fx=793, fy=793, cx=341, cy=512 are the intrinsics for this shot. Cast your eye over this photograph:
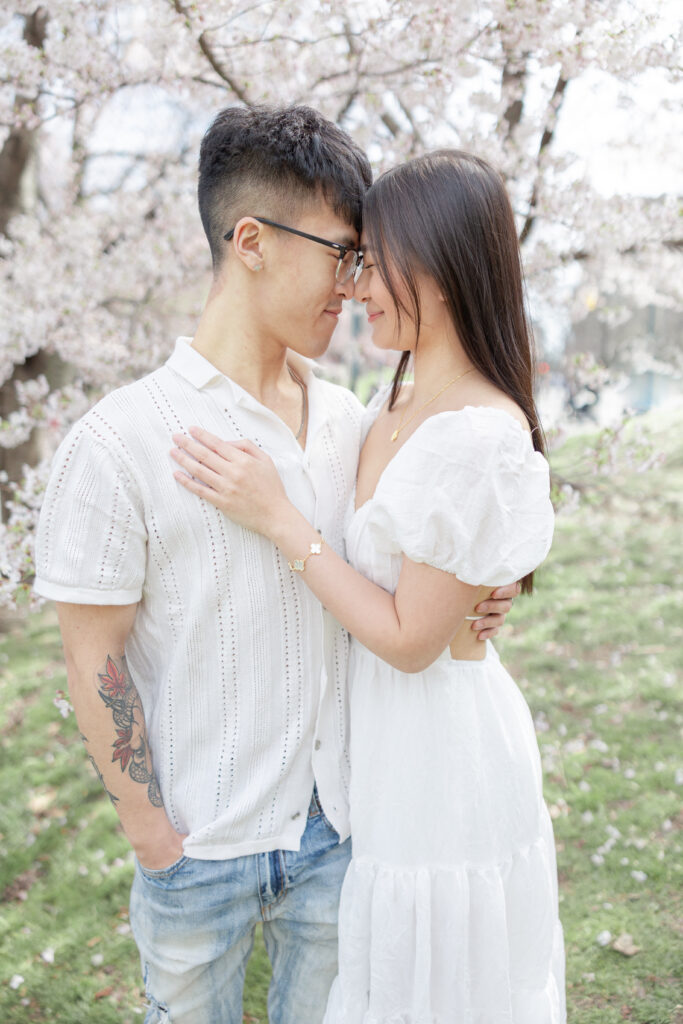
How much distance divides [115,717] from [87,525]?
46 cm

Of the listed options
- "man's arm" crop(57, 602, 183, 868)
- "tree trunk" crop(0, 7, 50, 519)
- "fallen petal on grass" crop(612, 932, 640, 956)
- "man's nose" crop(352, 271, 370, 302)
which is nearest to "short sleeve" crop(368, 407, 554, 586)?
"man's nose" crop(352, 271, 370, 302)

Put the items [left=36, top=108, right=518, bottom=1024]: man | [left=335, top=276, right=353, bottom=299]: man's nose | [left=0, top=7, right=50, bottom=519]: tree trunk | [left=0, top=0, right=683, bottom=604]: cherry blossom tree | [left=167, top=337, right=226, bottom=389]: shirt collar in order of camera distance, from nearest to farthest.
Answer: [left=36, top=108, right=518, bottom=1024]: man
[left=167, top=337, right=226, bottom=389]: shirt collar
[left=335, top=276, right=353, bottom=299]: man's nose
[left=0, top=0, right=683, bottom=604]: cherry blossom tree
[left=0, top=7, right=50, bottom=519]: tree trunk

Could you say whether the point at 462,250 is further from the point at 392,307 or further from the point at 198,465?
the point at 198,465

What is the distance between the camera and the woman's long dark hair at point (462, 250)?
180cm

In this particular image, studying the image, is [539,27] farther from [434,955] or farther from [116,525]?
[434,955]

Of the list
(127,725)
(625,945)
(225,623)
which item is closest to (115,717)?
(127,725)

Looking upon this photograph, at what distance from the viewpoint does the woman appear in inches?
66.9

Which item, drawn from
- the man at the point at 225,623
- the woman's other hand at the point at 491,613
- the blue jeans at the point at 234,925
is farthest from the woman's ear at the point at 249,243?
the blue jeans at the point at 234,925

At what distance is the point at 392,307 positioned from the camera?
192 cm

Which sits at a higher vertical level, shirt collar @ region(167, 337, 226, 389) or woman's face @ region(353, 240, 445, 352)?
woman's face @ region(353, 240, 445, 352)

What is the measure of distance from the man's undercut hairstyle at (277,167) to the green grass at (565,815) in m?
2.52

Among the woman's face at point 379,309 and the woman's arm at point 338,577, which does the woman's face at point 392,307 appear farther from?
the woman's arm at point 338,577

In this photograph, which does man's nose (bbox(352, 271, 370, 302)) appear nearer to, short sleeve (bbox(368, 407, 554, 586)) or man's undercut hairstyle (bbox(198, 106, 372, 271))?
man's undercut hairstyle (bbox(198, 106, 372, 271))

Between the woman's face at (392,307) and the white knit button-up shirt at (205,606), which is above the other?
the woman's face at (392,307)
